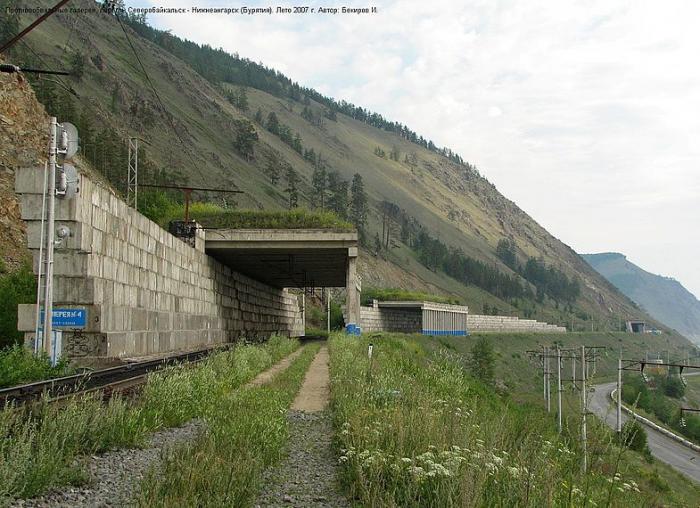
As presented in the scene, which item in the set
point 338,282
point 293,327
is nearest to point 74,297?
point 338,282

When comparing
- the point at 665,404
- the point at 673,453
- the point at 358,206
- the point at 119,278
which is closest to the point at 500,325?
the point at 665,404

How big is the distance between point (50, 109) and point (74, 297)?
65708mm

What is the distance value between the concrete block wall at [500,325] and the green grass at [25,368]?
101 meters

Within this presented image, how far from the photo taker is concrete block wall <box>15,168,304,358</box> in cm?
2356

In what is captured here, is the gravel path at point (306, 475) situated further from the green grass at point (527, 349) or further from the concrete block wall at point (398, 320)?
the concrete block wall at point (398, 320)

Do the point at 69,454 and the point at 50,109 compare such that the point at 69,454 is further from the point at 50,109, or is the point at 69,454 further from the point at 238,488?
the point at 50,109

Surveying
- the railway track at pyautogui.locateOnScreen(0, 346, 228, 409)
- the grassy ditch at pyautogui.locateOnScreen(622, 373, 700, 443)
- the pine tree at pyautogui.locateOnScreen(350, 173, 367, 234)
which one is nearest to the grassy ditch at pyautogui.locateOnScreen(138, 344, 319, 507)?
the railway track at pyautogui.locateOnScreen(0, 346, 228, 409)

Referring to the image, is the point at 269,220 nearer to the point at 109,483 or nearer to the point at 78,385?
the point at 78,385

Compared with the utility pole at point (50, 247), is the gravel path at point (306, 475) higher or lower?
lower

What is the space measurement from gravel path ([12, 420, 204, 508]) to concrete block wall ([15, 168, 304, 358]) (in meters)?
14.7

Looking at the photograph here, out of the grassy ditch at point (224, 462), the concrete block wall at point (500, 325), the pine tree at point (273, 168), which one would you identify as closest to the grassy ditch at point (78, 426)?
the grassy ditch at point (224, 462)

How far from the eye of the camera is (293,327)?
84062mm

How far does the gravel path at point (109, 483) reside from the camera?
282 inches

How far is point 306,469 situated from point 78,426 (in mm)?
3182
